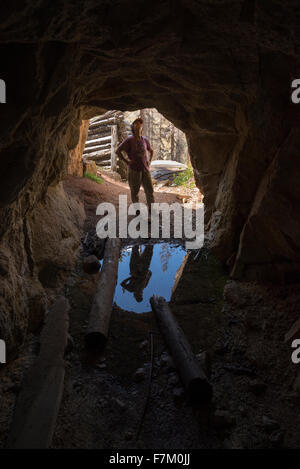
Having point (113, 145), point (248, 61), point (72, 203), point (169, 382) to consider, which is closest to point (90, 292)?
point (169, 382)

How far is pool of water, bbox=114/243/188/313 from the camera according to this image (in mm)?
3791

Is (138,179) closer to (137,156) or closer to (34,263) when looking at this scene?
(137,156)

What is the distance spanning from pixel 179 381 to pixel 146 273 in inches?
92.8

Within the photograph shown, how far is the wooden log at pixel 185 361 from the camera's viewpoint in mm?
2164

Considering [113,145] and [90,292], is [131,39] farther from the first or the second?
[113,145]

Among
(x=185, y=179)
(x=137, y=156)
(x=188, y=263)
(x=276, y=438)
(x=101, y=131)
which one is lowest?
(x=276, y=438)

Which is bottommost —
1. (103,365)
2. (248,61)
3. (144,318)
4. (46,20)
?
(103,365)

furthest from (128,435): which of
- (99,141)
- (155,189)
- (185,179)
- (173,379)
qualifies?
(99,141)

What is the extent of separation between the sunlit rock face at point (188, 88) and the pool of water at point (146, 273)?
85cm

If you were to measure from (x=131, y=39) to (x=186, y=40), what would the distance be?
47 cm

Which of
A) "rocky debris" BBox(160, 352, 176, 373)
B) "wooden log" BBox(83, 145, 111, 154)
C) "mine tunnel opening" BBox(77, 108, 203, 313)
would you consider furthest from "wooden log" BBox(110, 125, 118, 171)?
"rocky debris" BBox(160, 352, 176, 373)

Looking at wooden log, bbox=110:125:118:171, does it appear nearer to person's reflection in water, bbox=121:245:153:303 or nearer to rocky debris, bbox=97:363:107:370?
person's reflection in water, bbox=121:245:153:303

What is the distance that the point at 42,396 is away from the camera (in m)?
1.96
